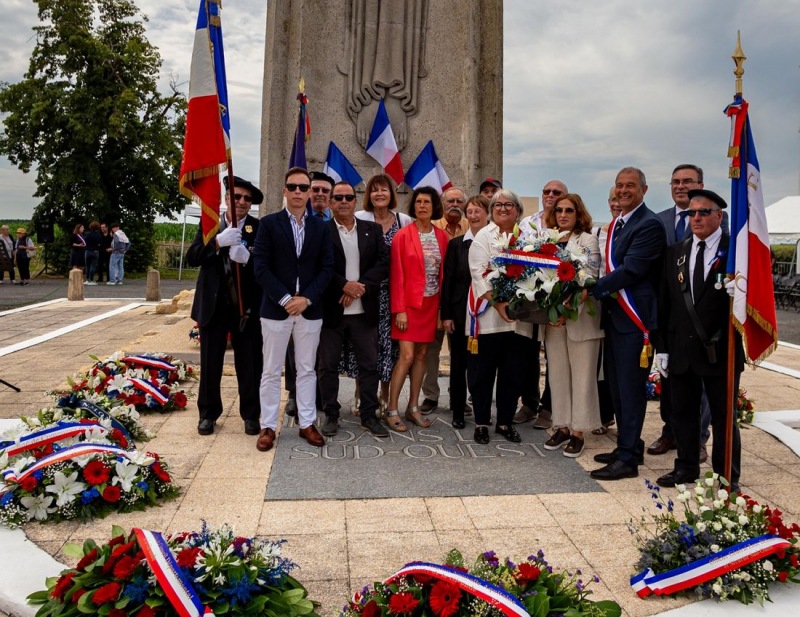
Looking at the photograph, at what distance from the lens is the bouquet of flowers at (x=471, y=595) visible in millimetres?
2721

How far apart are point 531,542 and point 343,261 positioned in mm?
2757

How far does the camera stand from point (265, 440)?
5266mm

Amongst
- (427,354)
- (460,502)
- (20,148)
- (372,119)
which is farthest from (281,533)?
(20,148)

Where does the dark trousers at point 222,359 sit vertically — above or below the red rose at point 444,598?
above

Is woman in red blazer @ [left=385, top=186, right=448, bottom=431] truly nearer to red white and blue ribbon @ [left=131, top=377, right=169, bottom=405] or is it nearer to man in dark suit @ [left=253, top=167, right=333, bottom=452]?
man in dark suit @ [left=253, top=167, right=333, bottom=452]

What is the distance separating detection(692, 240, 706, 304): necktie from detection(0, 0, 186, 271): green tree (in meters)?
26.1

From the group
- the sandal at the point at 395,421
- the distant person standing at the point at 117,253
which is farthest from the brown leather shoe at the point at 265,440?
the distant person standing at the point at 117,253

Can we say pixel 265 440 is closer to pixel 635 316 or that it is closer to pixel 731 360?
pixel 635 316

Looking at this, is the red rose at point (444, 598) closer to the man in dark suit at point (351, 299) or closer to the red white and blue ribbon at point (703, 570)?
the red white and blue ribbon at point (703, 570)

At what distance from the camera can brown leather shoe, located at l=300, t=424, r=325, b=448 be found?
535 cm

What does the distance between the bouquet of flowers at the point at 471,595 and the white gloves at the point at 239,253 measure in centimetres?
299

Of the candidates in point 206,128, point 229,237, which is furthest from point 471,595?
point 206,128

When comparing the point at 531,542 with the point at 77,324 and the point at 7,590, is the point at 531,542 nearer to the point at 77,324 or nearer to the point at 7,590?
the point at 7,590

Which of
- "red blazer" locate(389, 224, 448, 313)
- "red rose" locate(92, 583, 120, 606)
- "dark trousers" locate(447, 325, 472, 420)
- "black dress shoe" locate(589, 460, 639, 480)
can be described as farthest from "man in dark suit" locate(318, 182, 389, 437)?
"red rose" locate(92, 583, 120, 606)
